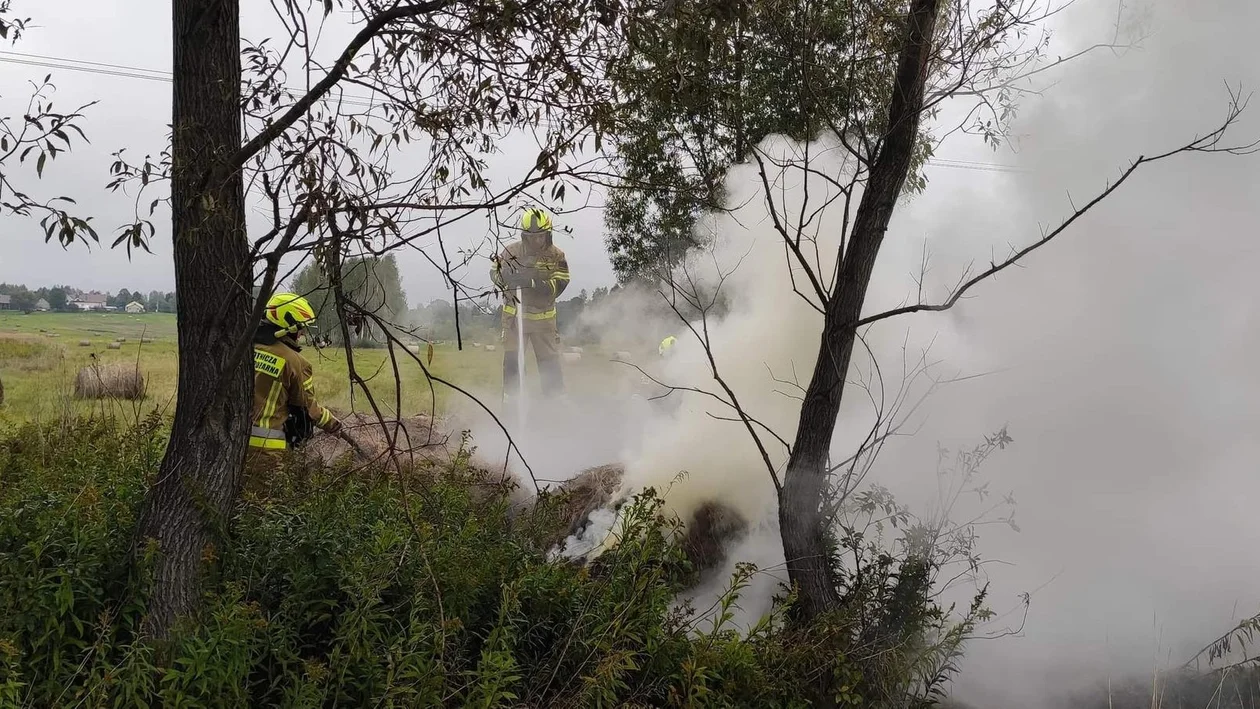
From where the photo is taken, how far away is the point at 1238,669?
4.62 m

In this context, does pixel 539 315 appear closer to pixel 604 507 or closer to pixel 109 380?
pixel 604 507

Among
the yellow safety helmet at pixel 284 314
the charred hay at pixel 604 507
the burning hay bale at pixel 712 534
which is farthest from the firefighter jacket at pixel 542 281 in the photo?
the burning hay bale at pixel 712 534

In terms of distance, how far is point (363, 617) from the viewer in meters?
2.91

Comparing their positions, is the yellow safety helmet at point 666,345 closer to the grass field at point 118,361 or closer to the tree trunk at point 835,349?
the grass field at point 118,361

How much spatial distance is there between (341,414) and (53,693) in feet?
24.5

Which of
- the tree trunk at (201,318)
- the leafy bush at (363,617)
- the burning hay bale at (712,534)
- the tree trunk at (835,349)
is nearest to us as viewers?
the leafy bush at (363,617)

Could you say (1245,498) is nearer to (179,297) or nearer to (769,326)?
(769,326)

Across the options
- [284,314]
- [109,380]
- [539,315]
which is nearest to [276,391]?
[284,314]

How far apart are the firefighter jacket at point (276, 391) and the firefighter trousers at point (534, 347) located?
507 centimetres

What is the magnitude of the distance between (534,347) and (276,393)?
5.42 metres

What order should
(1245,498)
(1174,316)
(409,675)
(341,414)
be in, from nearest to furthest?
(409,675)
(1245,498)
(1174,316)
(341,414)

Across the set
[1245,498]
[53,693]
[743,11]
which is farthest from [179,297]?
[1245,498]

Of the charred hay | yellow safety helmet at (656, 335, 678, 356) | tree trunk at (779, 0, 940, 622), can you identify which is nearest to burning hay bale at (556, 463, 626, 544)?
the charred hay

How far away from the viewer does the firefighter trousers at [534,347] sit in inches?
432
